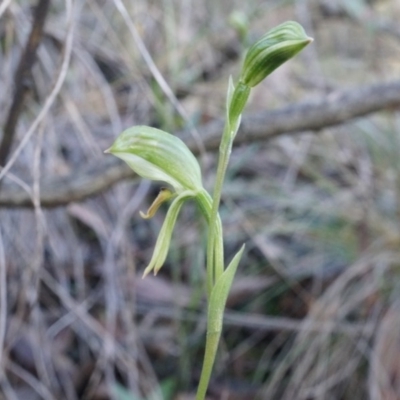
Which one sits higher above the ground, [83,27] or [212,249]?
[83,27]

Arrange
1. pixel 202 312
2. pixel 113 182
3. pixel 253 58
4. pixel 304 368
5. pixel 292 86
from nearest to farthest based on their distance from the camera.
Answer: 1. pixel 253 58
2. pixel 113 182
3. pixel 304 368
4. pixel 202 312
5. pixel 292 86

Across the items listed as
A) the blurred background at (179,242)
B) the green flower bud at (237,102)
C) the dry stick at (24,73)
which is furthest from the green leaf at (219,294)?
the dry stick at (24,73)

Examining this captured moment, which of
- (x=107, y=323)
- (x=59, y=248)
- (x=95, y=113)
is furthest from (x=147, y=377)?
(x=95, y=113)

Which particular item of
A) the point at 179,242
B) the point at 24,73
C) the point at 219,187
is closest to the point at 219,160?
the point at 219,187

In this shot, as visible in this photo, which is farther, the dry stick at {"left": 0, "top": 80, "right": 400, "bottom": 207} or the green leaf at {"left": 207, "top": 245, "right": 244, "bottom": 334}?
the dry stick at {"left": 0, "top": 80, "right": 400, "bottom": 207}

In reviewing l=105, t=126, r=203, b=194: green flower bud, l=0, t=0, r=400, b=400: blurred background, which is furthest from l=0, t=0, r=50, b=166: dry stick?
l=105, t=126, r=203, b=194: green flower bud

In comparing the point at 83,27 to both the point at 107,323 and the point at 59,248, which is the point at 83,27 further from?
the point at 107,323

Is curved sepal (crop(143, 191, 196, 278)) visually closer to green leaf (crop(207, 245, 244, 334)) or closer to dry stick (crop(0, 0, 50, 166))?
green leaf (crop(207, 245, 244, 334))

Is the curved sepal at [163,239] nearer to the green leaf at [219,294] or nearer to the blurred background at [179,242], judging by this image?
the green leaf at [219,294]

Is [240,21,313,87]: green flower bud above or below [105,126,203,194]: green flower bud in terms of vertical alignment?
above
